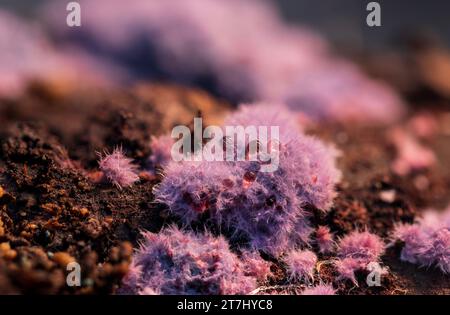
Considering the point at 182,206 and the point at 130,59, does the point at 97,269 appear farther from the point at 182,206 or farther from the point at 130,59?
the point at 130,59

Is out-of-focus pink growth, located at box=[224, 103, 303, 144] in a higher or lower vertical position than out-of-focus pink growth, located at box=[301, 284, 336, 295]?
higher

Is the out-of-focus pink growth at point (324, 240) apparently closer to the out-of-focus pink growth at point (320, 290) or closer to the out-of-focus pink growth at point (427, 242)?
the out-of-focus pink growth at point (320, 290)

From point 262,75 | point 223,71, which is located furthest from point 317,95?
point 223,71

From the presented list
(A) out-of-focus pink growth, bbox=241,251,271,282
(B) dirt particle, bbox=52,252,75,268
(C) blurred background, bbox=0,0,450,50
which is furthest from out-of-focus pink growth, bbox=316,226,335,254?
(C) blurred background, bbox=0,0,450,50

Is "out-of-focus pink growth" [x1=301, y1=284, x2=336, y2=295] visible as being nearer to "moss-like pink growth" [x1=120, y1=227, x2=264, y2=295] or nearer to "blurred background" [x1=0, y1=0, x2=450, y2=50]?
"moss-like pink growth" [x1=120, y1=227, x2=264, y2=295]

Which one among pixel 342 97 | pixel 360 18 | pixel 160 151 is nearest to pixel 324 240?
pixel 160 151

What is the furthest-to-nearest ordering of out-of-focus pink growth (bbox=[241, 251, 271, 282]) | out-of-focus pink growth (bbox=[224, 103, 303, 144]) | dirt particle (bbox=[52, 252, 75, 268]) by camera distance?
out-of-focus pink growth (bbox=[224, 103, 303, 144]) < out-of-focus pink growth (bbox=[241, 251, 271, 282]) < dirt particle (bbox=[52, 252, 75, 268])

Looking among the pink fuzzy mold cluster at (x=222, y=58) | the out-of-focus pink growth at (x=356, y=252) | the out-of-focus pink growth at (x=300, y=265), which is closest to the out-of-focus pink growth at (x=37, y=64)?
the pink fuzzy mold cluster at (x=222, y=58)
